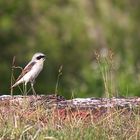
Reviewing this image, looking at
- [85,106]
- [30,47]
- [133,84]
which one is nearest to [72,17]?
[30,47]

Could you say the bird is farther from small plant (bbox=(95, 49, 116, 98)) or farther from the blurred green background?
the blurred green background

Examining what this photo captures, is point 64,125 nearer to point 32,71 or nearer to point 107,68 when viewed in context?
point 107,68

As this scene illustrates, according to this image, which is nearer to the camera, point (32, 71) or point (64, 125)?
point (64, 125)

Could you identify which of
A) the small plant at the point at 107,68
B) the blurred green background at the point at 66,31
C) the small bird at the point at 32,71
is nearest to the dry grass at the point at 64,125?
the small plant at the point at 107,68

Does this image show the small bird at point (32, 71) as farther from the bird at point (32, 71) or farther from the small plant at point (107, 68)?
the small plant at point (107, 68)

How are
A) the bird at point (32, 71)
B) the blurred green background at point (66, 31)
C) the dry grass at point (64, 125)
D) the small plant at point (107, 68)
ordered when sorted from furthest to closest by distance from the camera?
the blurred green background at point (66, 31), the bird at point (32, 71), the small plant at point (107, 68), the dry grass at point (64, 125)

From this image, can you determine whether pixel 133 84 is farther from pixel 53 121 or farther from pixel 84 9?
pixel 84 9

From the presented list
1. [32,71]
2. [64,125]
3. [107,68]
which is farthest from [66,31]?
[64,125]

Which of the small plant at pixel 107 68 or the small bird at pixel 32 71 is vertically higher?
the small bird at pixel 32 71

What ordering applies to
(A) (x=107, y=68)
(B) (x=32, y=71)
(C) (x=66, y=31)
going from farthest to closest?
(C) (x=66, y=31), (B) (x=32, y=71), (A) (x=107, y=68)

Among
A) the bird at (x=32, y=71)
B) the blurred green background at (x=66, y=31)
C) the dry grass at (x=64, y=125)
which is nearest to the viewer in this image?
the dry grass at (x=64, y=125)

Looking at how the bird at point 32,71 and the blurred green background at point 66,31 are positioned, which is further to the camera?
the blurred green background at point 66,31

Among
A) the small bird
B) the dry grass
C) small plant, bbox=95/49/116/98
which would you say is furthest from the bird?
the dry grass

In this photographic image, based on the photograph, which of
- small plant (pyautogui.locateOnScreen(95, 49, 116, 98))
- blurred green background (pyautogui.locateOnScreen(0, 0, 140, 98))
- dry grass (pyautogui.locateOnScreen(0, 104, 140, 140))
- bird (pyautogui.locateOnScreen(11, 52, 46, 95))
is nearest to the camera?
dry grass (pyautogui.locateOnScreen(0, 104, 140, 140))
